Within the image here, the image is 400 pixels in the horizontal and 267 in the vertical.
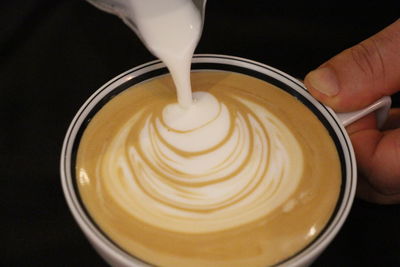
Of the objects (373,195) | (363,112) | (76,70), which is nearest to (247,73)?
(363,112)

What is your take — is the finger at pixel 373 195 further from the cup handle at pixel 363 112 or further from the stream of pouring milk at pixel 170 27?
Result: the stream of pouring milk at pixel 170 27

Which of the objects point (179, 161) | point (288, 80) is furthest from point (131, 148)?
point (288, 80)

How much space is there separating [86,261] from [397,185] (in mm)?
649

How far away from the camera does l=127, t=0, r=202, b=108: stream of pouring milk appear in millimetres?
768

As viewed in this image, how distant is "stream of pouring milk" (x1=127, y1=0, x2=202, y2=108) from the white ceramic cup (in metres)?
0.16

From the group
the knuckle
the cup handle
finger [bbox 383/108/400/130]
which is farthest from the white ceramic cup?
finger [bbox 383/108/400/130]

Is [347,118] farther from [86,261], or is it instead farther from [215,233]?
[86,261]

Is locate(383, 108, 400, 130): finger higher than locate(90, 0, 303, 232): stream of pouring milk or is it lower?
lower

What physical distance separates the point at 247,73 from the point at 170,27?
26 cm

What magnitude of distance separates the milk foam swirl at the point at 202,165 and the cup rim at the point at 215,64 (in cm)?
6

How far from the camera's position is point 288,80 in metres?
0.95

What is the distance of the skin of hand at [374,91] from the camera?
100cm

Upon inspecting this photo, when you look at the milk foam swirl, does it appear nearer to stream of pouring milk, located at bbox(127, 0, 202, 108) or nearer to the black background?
stream of pouring milk, located at bbox(127, 0, 202, 108)

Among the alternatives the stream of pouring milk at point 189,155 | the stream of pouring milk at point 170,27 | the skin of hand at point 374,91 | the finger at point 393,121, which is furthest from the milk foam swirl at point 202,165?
the finger at point 393,121
